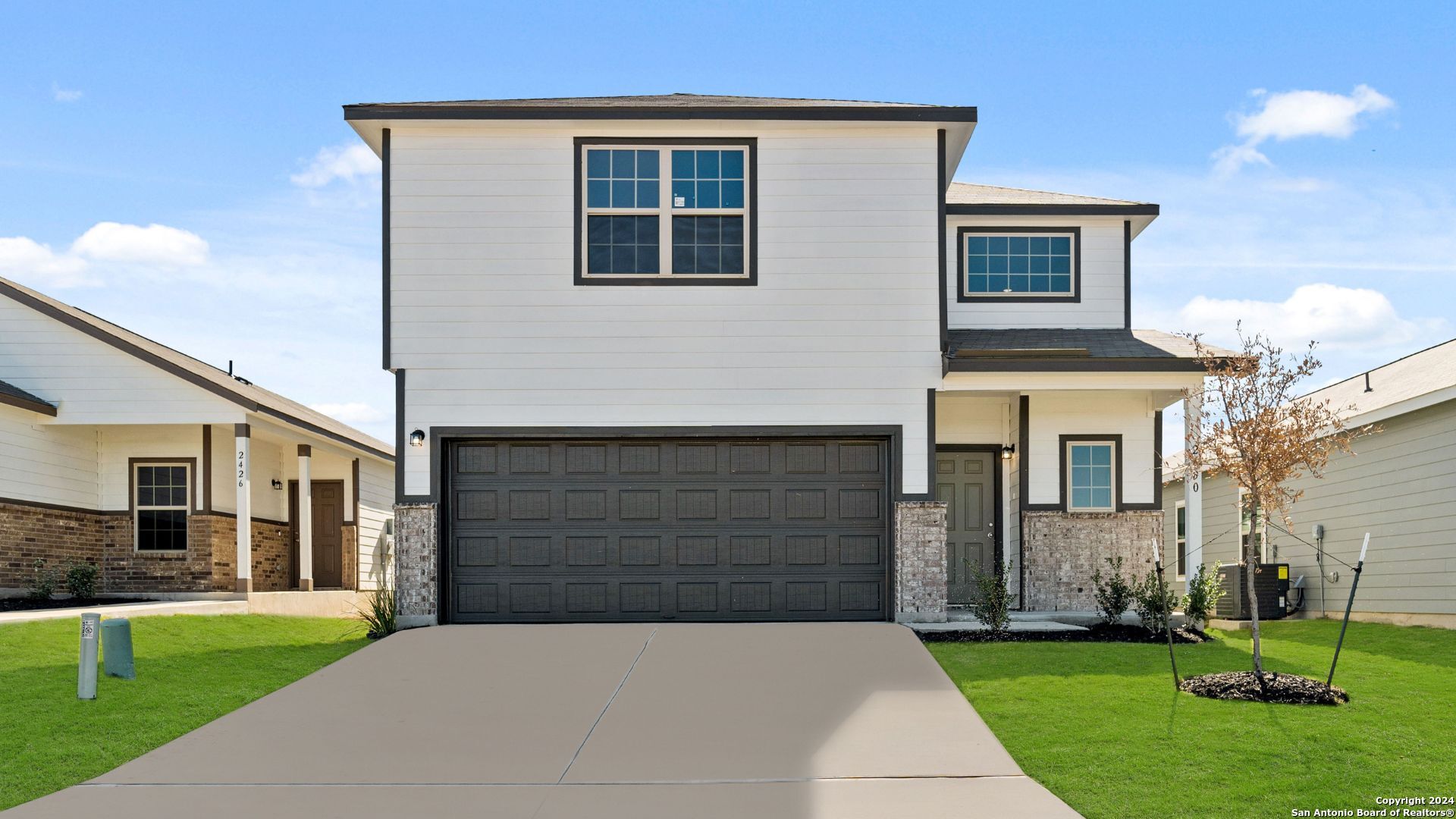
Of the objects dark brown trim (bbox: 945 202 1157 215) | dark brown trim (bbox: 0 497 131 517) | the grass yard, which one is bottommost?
the grass yard

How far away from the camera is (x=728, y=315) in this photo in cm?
1400

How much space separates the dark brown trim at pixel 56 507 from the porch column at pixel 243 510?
2.31 meters

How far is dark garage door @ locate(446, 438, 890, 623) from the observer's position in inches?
547

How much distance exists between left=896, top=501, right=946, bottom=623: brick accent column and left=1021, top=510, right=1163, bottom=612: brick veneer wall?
219cm

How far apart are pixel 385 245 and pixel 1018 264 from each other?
7856mm

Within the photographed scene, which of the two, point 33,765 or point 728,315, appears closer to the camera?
point 33,765

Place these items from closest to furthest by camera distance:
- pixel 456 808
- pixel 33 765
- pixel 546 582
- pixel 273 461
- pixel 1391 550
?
pixel 456 808, pixel 33 765, pixel 546 582, pixel 1391 550, pixel 273 461

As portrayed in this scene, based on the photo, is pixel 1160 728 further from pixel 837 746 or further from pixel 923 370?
pixel 923 370

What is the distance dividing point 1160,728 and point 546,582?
7289mm

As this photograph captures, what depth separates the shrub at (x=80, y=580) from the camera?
701 inches

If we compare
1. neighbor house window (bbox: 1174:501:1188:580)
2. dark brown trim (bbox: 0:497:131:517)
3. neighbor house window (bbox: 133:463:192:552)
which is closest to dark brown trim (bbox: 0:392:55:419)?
dark brown trim (bbox: 0:497:131:517)

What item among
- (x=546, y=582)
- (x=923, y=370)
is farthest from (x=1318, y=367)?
(x=546, y=582)

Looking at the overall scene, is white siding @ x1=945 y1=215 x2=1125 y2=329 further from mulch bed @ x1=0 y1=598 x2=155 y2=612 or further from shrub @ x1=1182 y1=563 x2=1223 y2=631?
mulch bed @ x1=0 y1=598 x2=155 y2=612

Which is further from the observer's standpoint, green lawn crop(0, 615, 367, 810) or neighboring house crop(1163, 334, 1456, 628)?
neighboring house crop(1163, 334, 1456, 628)
